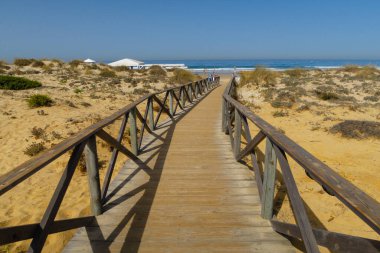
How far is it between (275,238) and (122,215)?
1691 mm

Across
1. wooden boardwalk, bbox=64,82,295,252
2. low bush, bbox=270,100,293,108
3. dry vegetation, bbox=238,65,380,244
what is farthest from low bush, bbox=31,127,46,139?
low bush, bbox=270,100,293,108

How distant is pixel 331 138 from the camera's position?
28.4 feet

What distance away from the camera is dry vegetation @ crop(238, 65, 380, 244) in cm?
449

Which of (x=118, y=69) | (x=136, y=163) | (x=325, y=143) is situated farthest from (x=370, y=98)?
(x=118, y=69)

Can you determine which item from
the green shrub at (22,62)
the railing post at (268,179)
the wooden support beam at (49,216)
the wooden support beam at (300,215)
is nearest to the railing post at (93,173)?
the wooden support beam at (49,216)

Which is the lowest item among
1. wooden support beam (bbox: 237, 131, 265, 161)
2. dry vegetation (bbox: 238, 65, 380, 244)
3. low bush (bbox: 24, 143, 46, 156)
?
dry vegetation (bbox: 238, 65, 380, 244)

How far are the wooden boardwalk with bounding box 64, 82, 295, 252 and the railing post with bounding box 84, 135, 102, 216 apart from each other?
141 mm

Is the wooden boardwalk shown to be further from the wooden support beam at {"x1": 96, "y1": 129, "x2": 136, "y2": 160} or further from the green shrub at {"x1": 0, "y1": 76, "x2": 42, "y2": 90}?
the green shrub at {"x1": 0, "y1": 76, "x2": 42, "y2": 90}

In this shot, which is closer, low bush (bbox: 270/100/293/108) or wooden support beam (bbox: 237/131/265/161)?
wooden support beam (bbox: 237/131/265/161)

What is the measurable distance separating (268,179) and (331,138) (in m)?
6.56

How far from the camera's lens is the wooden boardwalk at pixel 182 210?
9.14 ft

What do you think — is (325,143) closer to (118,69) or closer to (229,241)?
(229,241)

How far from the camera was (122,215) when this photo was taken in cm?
332

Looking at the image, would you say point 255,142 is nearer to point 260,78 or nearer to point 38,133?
point 38,133
